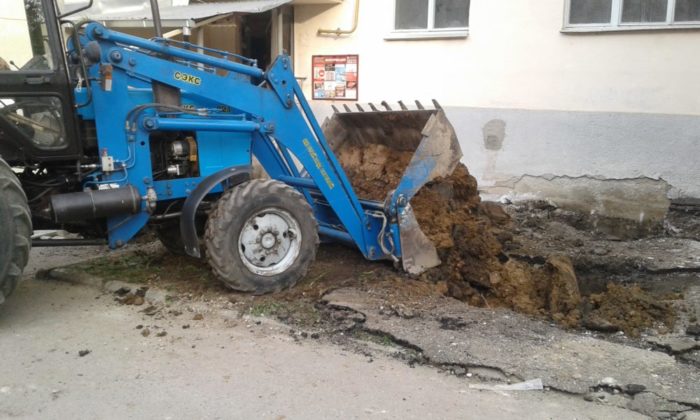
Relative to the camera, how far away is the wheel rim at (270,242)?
495 cm

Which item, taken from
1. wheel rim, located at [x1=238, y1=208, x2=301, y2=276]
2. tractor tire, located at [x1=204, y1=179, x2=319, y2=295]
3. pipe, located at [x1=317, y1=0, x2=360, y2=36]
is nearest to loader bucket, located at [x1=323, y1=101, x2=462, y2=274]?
tractor tire, located at [x1=204, y1=179, x2=319, y2=295]

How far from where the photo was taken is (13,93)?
434 cm

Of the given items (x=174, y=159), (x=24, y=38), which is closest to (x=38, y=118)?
(x=24, y=38)

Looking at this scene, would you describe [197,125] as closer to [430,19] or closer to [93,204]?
[93,204]

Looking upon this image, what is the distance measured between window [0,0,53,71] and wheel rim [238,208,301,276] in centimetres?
196

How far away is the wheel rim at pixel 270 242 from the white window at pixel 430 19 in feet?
16.9

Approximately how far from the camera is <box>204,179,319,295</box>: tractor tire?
4777mm

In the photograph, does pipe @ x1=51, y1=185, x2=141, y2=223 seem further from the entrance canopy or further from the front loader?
the entrance canopy

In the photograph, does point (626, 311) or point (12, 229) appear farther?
point (626, 311)

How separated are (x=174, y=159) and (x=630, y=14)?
627cm

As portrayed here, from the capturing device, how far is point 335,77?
32.8ft

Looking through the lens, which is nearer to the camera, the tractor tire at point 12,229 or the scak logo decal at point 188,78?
the tractor tire at point 12,229

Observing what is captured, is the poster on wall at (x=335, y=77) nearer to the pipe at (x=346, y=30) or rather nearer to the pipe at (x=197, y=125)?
the pipe at (x=346, y=30)

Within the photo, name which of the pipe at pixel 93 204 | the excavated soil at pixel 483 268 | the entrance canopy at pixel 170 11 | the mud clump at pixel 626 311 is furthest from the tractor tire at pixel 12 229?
the entrance canopy at pixel 170 11
